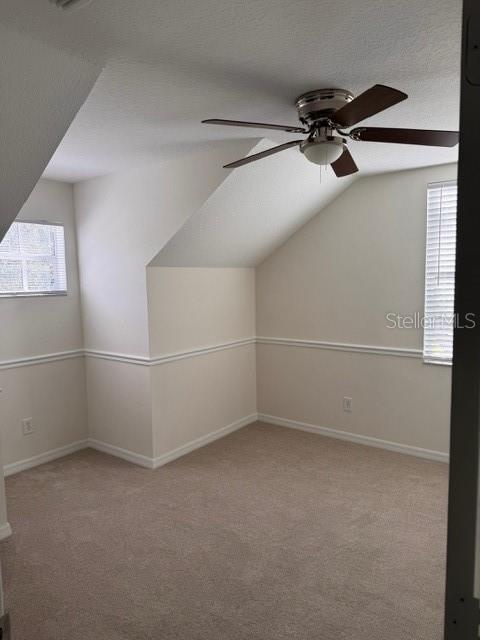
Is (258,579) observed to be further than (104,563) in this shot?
No

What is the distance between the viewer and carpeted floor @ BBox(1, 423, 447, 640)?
1.93 meters

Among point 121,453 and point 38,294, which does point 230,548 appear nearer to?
point 121,453

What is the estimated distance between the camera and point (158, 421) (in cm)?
353

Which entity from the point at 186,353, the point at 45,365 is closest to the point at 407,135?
the point at 186,353

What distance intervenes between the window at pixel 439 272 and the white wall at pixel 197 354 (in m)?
1.69

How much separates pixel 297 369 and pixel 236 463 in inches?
45.2

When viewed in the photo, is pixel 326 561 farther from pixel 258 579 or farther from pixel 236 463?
pixel 236 463

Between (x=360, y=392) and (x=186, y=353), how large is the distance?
1.57m

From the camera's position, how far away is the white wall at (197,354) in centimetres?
353

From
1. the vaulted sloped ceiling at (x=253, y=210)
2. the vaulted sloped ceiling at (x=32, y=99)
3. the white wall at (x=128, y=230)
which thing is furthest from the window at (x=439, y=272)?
the vaulted sloped ceiling at (x=32, y=99)

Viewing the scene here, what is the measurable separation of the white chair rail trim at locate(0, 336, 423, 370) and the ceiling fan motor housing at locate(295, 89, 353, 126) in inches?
83.9

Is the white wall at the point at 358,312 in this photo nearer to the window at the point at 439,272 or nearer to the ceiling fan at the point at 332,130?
the window at the point at 439,272

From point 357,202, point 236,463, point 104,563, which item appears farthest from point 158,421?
point 357,202

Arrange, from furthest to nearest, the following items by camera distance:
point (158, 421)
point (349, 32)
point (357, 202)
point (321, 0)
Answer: point (357, 202) < point (158, 421) < point (349, 32) < point (321, 0)
